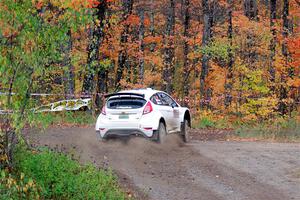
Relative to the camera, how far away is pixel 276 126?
75.1ft

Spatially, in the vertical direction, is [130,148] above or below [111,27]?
below

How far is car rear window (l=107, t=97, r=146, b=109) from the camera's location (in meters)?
15.1

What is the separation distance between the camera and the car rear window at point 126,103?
15070 millimetres

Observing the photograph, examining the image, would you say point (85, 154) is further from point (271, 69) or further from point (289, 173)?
point (271, 69)

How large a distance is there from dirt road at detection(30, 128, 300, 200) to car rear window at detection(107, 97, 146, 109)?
1038 millimetres

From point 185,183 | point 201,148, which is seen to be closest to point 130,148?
point 201,148

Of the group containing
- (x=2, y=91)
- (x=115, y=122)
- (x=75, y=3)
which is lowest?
(x=115, y=122)

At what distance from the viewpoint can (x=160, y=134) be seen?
15.2 meters

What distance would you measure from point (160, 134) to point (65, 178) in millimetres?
5898

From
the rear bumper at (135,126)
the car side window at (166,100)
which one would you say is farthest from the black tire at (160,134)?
the car side window at (166,100)

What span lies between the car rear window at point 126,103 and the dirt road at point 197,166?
104cm

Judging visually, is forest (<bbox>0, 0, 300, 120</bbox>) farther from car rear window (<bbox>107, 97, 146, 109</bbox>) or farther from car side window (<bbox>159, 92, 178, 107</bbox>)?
car side window (<bbox>159, 92, 178, 107</bbox>)

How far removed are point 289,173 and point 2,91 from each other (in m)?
7.16

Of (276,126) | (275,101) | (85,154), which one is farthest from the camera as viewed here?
(275,101)
